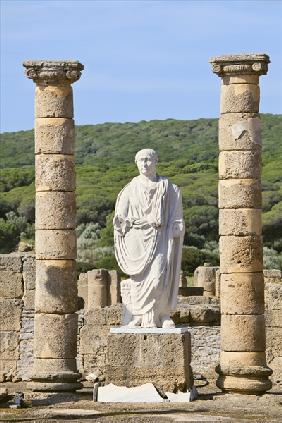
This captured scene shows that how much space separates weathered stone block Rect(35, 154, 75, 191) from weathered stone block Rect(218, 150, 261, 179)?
83.6 inches

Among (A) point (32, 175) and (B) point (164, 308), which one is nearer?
(B) point (164, 308)

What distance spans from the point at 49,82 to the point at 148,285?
3203 millimetres

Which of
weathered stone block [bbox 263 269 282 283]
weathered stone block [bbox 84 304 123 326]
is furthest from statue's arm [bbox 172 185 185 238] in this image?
weathered stone block [bbox 263 269 282 283]

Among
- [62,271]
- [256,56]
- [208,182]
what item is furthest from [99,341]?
[208,182]

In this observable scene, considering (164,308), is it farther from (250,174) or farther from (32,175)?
(32,175)

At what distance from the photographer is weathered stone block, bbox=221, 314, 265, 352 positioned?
2355cm

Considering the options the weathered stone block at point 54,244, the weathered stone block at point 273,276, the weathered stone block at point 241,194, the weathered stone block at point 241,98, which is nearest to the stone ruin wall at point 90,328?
the weathered stone block at point 54,244

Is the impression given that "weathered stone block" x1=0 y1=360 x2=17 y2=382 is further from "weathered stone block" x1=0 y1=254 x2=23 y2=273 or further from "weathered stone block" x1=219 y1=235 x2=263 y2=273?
"weathered stone block" x1=219 y1=235 x2=263 y2=273

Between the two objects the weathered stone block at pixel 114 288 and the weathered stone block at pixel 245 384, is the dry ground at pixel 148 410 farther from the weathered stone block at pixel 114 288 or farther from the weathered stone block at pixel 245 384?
the weathered stone block at pixel 114 288

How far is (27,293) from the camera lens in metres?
28.2

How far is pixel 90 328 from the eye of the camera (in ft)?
88.8

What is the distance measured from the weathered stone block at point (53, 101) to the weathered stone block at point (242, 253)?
278cm

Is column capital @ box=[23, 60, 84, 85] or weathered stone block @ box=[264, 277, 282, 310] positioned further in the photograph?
weathered stone block @ box=[264, 277, 282, 310]

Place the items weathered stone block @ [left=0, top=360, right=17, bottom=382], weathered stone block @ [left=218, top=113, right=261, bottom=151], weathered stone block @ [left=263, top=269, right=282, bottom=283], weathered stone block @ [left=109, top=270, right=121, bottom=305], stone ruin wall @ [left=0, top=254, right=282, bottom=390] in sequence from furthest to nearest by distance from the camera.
Answer: 1. weathered stone block @ [left=109, top=270, right=121, bottom=305]
2. weathered stone block @ [left=263, top=269, right=282, bottom=283]
3. weathered stone block @ [left=0, top=360, right=17, bottom=382]
4. stone ruin wall @ [left=0, top=254, right=282, bottom=390]
5. weathered stone block @ [left=218, top=113, right=261, bottom=151]
